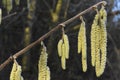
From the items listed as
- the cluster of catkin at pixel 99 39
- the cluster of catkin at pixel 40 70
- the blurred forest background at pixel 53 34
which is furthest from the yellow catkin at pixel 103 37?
the blurred forest background at pixel 53 34

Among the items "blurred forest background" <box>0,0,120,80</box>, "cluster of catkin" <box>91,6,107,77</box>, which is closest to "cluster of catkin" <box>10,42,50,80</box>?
"cluster of catkin" <box>91,6,107,77</box>

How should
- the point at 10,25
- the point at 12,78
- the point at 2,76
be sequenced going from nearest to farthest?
the point at 12,78
the point at 2,76
the point at 10,25

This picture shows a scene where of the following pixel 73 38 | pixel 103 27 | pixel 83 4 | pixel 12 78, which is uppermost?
pixel 83 4

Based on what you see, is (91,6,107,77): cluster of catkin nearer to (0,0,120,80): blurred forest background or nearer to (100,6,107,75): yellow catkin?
(100,6,107,75): yellow catkin

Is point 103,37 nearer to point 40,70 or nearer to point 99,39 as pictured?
point 99,39

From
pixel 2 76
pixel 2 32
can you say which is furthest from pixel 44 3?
pixel 2 76

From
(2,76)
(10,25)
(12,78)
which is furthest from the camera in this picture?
(10,25)

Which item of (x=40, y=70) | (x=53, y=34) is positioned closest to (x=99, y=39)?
(x=40, y=70)

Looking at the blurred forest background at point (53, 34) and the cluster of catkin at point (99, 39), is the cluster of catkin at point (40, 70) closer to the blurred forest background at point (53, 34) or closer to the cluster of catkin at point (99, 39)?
the cluster of catkin at point (99, 39)

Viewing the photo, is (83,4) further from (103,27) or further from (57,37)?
(103,27)
